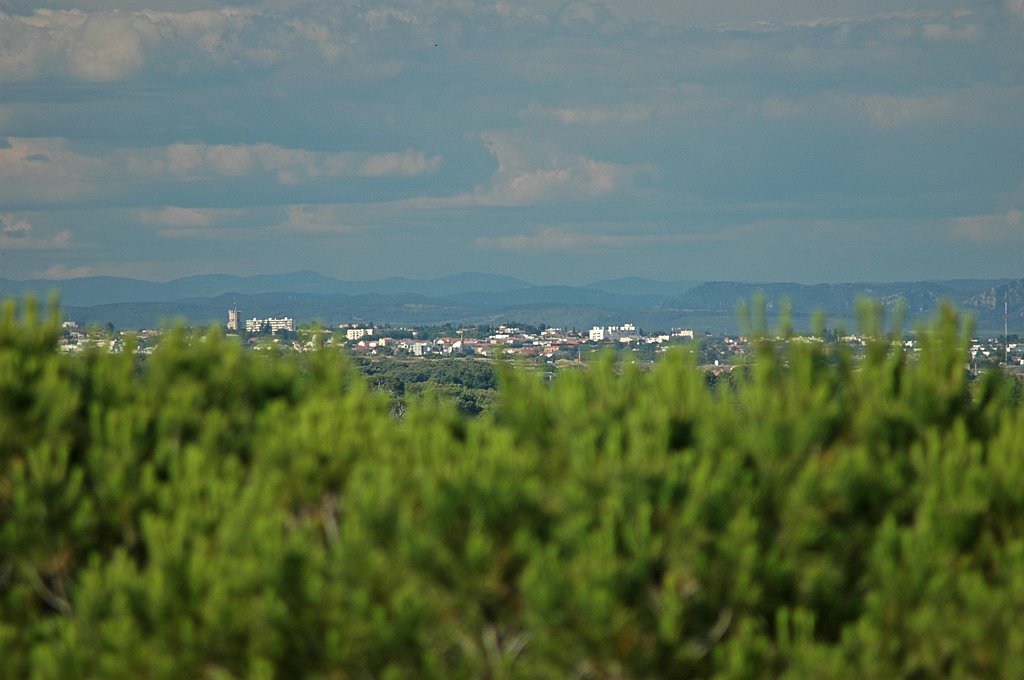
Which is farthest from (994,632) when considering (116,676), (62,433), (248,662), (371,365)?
(371,365)

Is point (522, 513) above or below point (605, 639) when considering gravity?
above

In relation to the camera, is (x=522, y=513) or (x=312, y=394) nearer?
(x=522, y=513)

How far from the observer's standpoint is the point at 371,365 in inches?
5153

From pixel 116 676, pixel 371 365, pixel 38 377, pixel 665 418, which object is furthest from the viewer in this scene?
pixel 371 365

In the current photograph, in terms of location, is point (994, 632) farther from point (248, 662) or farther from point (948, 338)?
point (248, 662)

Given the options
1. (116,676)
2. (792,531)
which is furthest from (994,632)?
(116,676)

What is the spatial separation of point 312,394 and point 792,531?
4.58m

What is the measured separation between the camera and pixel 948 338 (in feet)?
35.1

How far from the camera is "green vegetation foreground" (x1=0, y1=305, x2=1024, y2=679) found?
8.84m

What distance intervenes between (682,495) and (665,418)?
0.89 metres

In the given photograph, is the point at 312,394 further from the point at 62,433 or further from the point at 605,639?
the point at 605,639

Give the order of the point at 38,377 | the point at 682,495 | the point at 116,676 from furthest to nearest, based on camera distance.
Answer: the point at 38,377
the point at 682,495
the point at 116,676

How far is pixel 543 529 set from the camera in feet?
32.2

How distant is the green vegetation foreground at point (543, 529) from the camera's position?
8.84m
